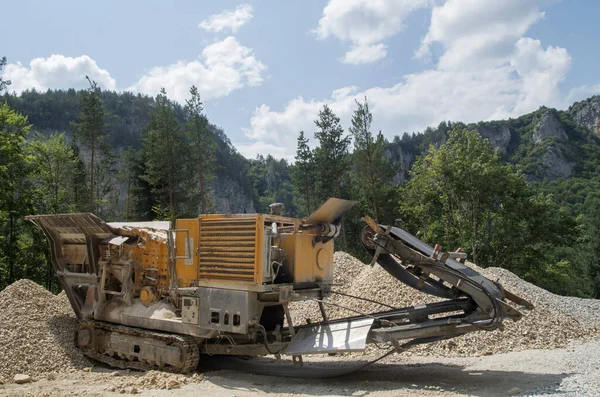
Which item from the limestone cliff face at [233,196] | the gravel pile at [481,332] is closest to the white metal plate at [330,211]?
the gravel pile at [481,332]

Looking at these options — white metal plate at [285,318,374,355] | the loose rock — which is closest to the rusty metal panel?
white metal plate at [285,318,374,355]

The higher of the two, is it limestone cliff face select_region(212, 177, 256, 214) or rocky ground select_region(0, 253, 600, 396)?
limestone cliff face select_region(212, 177, 256, 214)

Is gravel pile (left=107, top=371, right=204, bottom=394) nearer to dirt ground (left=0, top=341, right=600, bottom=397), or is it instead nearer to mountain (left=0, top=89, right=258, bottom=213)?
dirt ground (left=0, top=341, right=600, bottom=397)

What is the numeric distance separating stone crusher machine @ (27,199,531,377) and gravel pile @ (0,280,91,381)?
40cm

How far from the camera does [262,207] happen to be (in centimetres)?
9781

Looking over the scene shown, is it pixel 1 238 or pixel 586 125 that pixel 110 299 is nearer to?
pixel 1 238

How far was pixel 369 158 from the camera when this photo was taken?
32.7m

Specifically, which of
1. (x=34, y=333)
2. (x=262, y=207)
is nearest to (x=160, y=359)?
(x=34, y=333)

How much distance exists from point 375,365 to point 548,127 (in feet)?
291

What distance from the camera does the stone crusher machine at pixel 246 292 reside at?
21.1ft

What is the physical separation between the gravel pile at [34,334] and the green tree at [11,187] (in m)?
10.9

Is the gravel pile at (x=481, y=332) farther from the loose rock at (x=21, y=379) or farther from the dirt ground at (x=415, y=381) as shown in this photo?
the loose rock at (x=21, y=379)

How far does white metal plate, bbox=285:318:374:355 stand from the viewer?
6.37 m

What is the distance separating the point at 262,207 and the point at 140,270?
89264 mm
